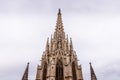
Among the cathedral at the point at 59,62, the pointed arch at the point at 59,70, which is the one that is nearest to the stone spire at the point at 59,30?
the cathedral at the point at 59,62

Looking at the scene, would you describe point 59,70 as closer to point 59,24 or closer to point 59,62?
point 59,62

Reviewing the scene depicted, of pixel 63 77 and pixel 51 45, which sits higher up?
pixel 51 45

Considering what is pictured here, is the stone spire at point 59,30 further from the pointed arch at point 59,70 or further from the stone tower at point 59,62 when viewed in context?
the pointed arch at point 59,70

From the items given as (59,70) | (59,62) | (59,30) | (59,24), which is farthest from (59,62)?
(59,24)

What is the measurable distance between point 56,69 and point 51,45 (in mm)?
8214

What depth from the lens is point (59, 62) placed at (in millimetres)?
47406

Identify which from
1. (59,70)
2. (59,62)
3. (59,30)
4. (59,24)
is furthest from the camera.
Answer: (59,24)

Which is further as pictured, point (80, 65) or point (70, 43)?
point (70, 43)

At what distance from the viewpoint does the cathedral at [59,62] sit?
45.2 meters

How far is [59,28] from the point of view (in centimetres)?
5594

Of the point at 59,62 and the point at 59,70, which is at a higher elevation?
the point at 59,62

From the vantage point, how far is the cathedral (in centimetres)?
4516

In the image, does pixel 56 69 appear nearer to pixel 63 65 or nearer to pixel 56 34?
pixel 63 65

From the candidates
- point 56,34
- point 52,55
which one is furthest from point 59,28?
point 52,55
